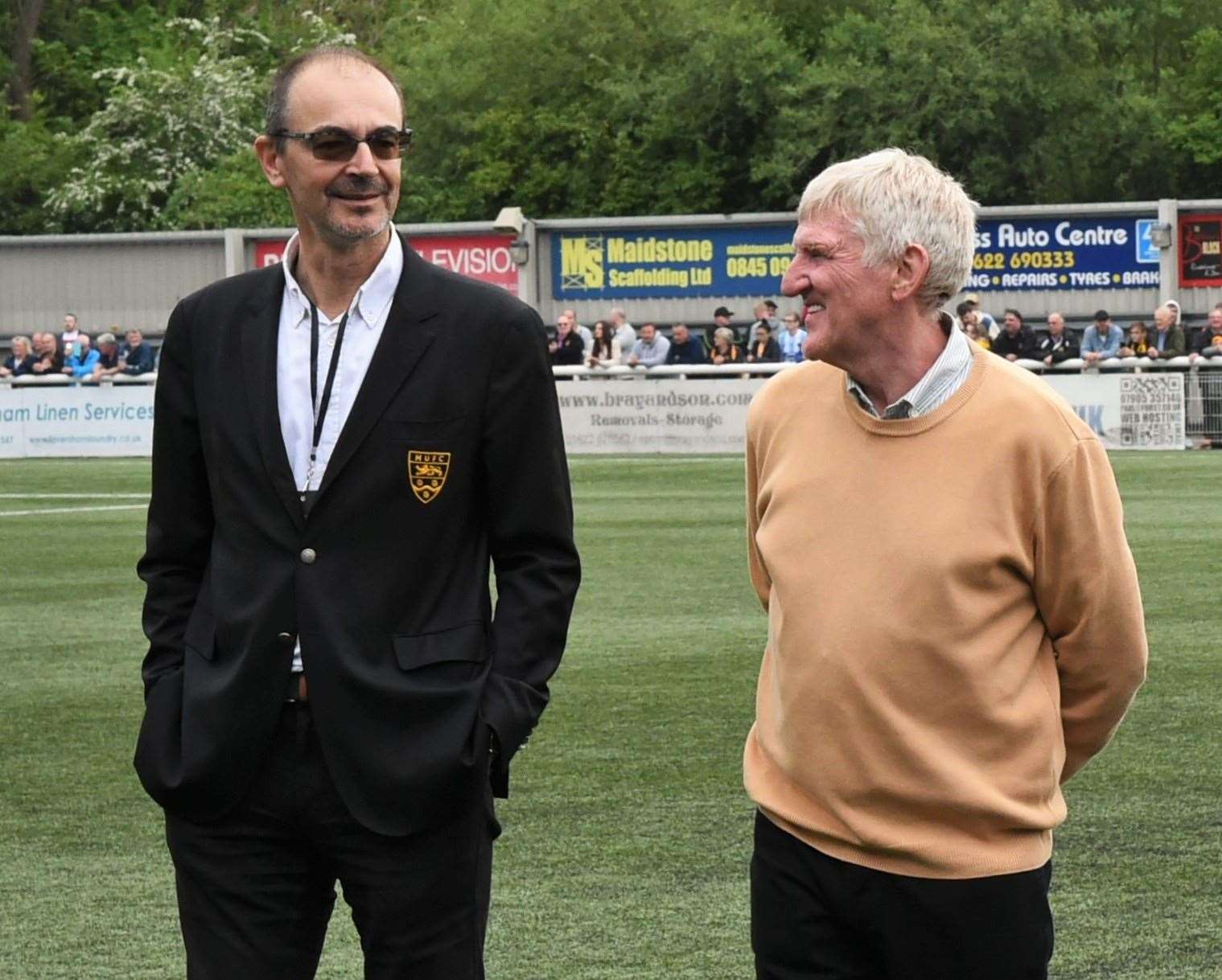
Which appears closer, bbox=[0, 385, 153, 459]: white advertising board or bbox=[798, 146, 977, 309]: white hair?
bbox=[798, 146, 977, 309]: white hair

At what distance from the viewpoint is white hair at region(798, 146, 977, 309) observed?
133 inches

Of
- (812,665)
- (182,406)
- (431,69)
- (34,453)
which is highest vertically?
(431,69)

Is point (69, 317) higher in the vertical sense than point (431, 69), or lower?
lower

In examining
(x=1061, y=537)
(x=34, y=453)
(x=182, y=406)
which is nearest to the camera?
(x=1061, y=537)

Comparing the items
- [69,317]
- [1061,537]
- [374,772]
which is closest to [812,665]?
[1061,537]

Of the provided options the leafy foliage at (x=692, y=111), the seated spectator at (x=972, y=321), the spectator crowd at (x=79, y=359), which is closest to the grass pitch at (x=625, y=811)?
the seated spectator at (x=972, y=321)

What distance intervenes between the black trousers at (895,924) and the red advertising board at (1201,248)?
114ft

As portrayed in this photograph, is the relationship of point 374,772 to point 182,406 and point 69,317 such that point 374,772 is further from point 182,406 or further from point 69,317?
point 69,317

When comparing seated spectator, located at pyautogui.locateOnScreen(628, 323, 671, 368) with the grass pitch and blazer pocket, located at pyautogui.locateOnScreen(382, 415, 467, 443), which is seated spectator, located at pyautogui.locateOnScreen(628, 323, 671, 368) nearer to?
the grass pitch

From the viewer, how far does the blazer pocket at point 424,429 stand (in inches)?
138

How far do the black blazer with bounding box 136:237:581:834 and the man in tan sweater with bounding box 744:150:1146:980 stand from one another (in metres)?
0.40

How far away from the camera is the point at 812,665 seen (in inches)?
133

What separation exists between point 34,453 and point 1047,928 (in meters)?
28.0

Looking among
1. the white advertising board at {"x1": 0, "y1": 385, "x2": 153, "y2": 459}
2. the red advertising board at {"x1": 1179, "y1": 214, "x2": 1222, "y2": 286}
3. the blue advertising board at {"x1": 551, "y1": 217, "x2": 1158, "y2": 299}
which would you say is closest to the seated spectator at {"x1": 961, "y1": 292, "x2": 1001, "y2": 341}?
the blue advertising board at {"x1": 551, "y1": 217, "x2": 1158, "y2": 299}
